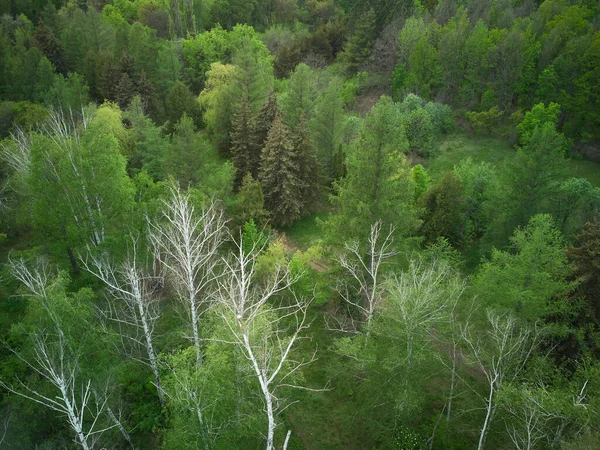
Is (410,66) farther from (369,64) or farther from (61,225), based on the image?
(61,225)

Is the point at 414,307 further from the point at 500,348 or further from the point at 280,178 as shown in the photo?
the point at 280,178

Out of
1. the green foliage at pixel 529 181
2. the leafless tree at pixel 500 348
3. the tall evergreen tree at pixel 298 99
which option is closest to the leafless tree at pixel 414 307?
the leafless tree at pixel 500 348

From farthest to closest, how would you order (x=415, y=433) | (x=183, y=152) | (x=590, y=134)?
1. (x=590, y=134)
2. (x=183, y=152)
3. (x=415, y=433)

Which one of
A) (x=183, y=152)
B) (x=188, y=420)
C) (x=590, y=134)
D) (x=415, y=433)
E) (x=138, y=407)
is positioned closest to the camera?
(x=188, y=420)

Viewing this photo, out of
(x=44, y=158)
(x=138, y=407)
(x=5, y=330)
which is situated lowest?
(x=138, y=407)

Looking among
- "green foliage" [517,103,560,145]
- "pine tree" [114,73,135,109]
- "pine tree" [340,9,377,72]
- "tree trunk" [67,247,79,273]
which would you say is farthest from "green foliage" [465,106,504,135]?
"tree trunk" [67,247,79,273]

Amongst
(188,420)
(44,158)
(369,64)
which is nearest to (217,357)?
(188,420)

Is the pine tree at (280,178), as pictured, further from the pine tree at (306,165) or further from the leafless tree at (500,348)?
the leafless tree at (500,348)

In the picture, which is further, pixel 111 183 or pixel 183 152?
pixel 183 152
